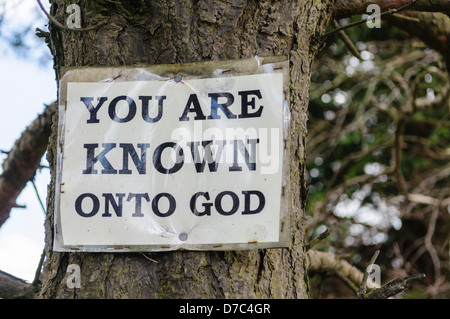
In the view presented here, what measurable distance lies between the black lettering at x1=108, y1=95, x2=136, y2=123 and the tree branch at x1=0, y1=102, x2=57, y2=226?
1341 millimetres

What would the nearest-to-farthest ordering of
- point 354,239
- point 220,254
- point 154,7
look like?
1. point 220,254
2. point 154,7
3. point 354,239

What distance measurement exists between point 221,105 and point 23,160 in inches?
69.2

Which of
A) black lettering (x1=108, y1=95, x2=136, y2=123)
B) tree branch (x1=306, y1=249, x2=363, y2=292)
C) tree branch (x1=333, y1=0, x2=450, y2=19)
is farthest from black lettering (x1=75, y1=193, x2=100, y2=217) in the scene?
tree branch (x1=306, y1=249, x2=363, y2=292)

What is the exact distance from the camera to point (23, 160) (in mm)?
2863

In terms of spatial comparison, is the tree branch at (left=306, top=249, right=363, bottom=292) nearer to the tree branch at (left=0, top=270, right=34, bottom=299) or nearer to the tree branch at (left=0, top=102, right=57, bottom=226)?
the tree branch at (left=0, top=270, right=34, bottom=299)

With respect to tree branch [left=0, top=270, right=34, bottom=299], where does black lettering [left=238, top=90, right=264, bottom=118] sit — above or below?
above

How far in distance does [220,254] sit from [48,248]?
479 millimetres

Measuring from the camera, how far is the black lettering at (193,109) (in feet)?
4.70

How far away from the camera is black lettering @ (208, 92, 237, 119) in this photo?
1428 millimetres

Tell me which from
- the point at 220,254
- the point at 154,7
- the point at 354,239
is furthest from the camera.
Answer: the point at 354,239

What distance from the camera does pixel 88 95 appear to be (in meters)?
1.51

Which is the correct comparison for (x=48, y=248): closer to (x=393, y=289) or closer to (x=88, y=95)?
(x=88, y=95)

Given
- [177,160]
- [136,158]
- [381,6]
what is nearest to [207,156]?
[177,160]
